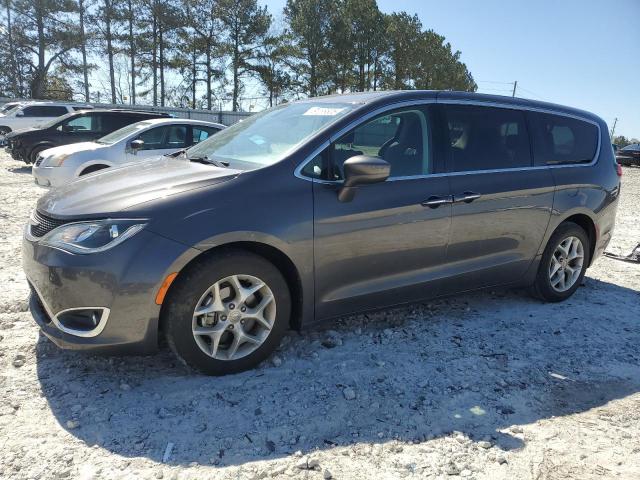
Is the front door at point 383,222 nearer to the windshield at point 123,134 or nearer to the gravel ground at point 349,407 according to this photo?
the gravel ground at point 349,407

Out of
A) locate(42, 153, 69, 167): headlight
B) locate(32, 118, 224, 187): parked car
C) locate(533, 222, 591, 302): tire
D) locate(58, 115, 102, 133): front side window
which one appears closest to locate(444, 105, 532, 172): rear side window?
locate(533, 222, 591, 302): tire

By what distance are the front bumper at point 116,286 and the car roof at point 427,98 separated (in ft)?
5.64

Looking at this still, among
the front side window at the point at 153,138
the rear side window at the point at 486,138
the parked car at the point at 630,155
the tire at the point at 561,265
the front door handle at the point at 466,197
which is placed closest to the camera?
the front door handle at the point at 466,197

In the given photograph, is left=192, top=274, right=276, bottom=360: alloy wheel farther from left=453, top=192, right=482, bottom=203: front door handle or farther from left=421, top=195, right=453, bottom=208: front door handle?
left=453, top=192, right=482, bottom=203: front door handle

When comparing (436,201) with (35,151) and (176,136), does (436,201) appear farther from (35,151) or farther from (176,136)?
(35,151)

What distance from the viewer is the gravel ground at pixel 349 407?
2.46 metres

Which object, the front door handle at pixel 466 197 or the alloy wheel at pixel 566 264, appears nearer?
the front door handle at pixel 466 197

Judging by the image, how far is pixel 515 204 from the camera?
165 inches

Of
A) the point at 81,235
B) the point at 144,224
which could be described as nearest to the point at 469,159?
the point at 144,224

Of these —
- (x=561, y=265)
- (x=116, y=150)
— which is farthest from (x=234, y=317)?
(x=116, y=150)

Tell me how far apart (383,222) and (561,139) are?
2245 mm

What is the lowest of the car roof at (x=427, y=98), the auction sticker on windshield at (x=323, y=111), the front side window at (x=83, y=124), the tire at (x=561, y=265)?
the tire at (x=561, y=265)

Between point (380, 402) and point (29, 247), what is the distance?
226 cm

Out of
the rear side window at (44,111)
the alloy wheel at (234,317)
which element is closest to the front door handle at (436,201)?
the alloy wheel at (234,317)
